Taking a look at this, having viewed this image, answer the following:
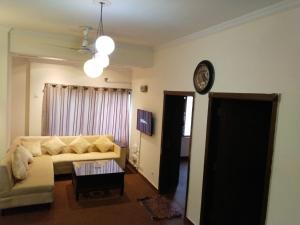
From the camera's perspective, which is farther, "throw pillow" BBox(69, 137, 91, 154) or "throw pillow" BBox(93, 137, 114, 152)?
"throw pillow" BBox(93, 137, 114, 152)

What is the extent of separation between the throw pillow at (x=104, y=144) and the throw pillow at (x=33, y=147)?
1187 millimetres

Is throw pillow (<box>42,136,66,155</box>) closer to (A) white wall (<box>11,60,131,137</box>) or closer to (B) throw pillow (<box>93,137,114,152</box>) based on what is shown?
(A) white wall (<box>11,60,131,137</box>)

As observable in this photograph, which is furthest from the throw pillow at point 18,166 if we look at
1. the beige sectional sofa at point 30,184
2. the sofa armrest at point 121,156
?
the sofa armrest at point 121,156

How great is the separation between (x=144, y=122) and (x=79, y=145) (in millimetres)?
1598

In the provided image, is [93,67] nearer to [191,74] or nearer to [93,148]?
[191,74]

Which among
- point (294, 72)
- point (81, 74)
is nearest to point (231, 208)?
point (294, 72)

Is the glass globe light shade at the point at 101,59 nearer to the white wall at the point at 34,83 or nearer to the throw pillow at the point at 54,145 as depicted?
the throw pillow at the point at 54,145

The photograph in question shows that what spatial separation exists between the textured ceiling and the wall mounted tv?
1640mm

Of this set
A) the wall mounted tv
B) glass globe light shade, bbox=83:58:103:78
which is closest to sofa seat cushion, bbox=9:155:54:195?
the wall mounted tv

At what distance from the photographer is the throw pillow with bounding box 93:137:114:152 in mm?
5555

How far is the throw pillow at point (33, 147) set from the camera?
491 centimetres

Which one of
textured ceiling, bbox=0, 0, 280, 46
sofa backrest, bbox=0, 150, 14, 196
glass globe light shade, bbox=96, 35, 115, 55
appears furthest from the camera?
sofa backrest, bbox=0, 150, 14, 196

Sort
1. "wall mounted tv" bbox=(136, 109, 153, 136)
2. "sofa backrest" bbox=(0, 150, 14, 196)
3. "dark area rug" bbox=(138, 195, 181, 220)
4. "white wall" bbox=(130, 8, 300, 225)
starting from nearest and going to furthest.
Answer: "white wall" bbox=(130, 8, 300, 225) → "sofa backrest" bbox=(0, 150, 14, 196) → "dark area rug" bbox=(138, 195, 181, 220) → "wall mounted tv" bbox=(136, 109, 153, 136)

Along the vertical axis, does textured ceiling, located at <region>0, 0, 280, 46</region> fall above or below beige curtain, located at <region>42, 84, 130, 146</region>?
above
